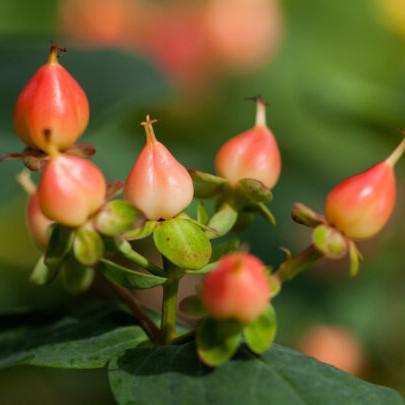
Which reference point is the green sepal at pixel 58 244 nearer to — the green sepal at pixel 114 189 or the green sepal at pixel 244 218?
the green sepal at pixel 114 189

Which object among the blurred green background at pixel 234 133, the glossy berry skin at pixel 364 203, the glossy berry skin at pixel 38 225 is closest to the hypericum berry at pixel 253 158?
the glossy berry skin at pixel 364 203

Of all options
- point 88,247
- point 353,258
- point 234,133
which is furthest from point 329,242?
point 234,133

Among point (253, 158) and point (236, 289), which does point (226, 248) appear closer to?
point (253, 158)

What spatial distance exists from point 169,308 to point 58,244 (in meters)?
0.15

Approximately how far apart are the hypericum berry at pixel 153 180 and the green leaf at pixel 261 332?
15cm

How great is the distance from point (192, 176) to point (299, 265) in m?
0.17

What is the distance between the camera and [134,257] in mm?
1000

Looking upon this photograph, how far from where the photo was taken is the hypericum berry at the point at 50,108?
99 cm

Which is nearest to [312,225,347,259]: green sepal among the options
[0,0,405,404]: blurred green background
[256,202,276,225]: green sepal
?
[256,202,276,225]: green sepal

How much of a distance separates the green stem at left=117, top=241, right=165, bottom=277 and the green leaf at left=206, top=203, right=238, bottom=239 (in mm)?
89

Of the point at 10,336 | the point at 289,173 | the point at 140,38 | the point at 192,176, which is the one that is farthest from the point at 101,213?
the point at 140,38

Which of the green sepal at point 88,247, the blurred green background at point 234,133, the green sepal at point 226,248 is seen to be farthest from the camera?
the blurred green background at point 234,133

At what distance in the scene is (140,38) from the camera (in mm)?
2842

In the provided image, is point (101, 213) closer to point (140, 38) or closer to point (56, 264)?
point (56, 264)
